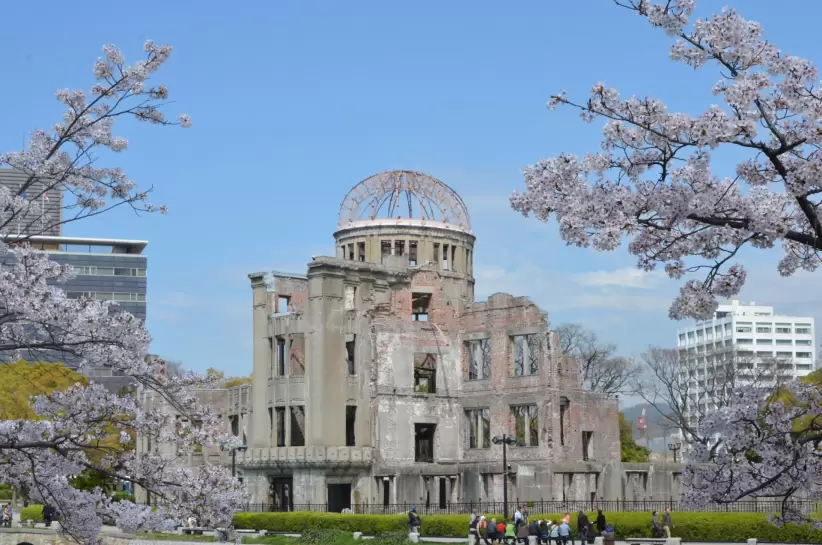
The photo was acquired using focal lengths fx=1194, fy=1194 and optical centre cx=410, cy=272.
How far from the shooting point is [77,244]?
158 meters

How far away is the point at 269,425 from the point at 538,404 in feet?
47.3

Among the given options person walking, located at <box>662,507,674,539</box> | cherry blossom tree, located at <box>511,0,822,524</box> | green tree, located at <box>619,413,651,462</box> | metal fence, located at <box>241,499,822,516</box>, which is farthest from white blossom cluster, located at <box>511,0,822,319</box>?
green tree, located at <box>619,413,651,462</box>

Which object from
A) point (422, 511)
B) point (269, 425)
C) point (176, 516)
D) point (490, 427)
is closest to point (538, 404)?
point (490, 427)

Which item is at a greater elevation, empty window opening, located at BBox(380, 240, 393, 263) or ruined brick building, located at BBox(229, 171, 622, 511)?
empty window opening, located at BBox(380, 240, 393, 263)

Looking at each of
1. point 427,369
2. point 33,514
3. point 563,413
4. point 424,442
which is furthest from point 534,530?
point 33,514

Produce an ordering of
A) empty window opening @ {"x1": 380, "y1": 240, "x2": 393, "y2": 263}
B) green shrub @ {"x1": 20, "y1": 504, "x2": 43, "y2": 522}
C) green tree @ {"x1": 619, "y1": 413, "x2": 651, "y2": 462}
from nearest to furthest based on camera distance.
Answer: green shrub @ {"x1": 20, "y1": 504, "x2": 43, "y2": 522} < empty window opening @ {"x1": 380, "y1": 240, "x2": 393, "y2": 263} < green tree @ {"x1": 619, "y1": 413, "x2": 651, "y2": 462}

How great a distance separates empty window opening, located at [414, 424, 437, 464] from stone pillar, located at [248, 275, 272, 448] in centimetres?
851

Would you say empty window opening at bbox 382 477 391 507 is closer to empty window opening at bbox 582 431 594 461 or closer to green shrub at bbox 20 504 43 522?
empty window opening at bbox 582 431 594 461

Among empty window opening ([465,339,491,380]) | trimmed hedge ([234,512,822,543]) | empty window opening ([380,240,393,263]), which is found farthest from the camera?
empty window opening ([380,240,393,263])

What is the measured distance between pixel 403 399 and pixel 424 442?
5.13 meters

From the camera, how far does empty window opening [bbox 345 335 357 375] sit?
64188 mm

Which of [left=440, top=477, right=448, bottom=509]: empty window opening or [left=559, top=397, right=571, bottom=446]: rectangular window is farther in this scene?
[left=440, top=477, right=448, bottom=509]: empty window opening

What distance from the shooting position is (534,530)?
146ft

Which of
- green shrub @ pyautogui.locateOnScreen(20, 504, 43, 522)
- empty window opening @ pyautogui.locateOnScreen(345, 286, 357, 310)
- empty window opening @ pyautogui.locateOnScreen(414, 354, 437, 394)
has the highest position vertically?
empty window opening @ pyautogui.locateOnScreen(345, 286, 357, 310)
